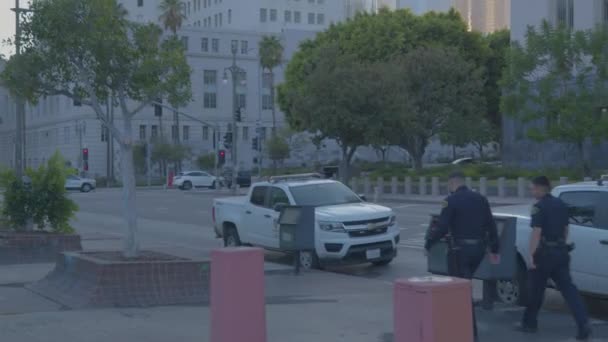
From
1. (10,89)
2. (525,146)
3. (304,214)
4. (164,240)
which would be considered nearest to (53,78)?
(10,89)

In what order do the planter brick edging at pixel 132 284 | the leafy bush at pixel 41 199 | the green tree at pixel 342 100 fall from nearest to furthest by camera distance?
the planter brick edging at pixel 132 284 < the leafy bush at pixel 41 199 < the green tree at pixel 342 100

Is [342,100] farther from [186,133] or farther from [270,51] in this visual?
[186,133]

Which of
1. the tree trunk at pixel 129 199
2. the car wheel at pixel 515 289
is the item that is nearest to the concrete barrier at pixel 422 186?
the tree trunk at pixel 129 199

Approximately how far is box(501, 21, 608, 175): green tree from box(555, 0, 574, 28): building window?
7.07m

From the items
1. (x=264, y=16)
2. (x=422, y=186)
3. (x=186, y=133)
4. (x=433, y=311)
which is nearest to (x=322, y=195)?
(x=433, y=311)

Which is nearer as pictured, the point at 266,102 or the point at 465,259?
the point at 465,259

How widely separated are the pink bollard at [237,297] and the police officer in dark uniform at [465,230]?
210 cm

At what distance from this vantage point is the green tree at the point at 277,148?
79.1 m

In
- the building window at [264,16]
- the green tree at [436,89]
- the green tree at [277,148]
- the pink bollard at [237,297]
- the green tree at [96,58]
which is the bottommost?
the pink bollard at [237,297]

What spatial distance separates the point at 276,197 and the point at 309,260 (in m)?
1.65

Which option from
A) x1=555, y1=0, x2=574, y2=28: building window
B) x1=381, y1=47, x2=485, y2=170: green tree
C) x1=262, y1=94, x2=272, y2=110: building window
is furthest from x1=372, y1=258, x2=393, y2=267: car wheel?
x1=262, y1=94, x2=272, y2=110: building window

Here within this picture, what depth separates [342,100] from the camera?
155ft

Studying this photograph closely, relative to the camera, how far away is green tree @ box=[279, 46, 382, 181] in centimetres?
4734

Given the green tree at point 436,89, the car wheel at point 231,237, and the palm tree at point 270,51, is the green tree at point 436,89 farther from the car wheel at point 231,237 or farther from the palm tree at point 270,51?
the car wheel at point 231,237
